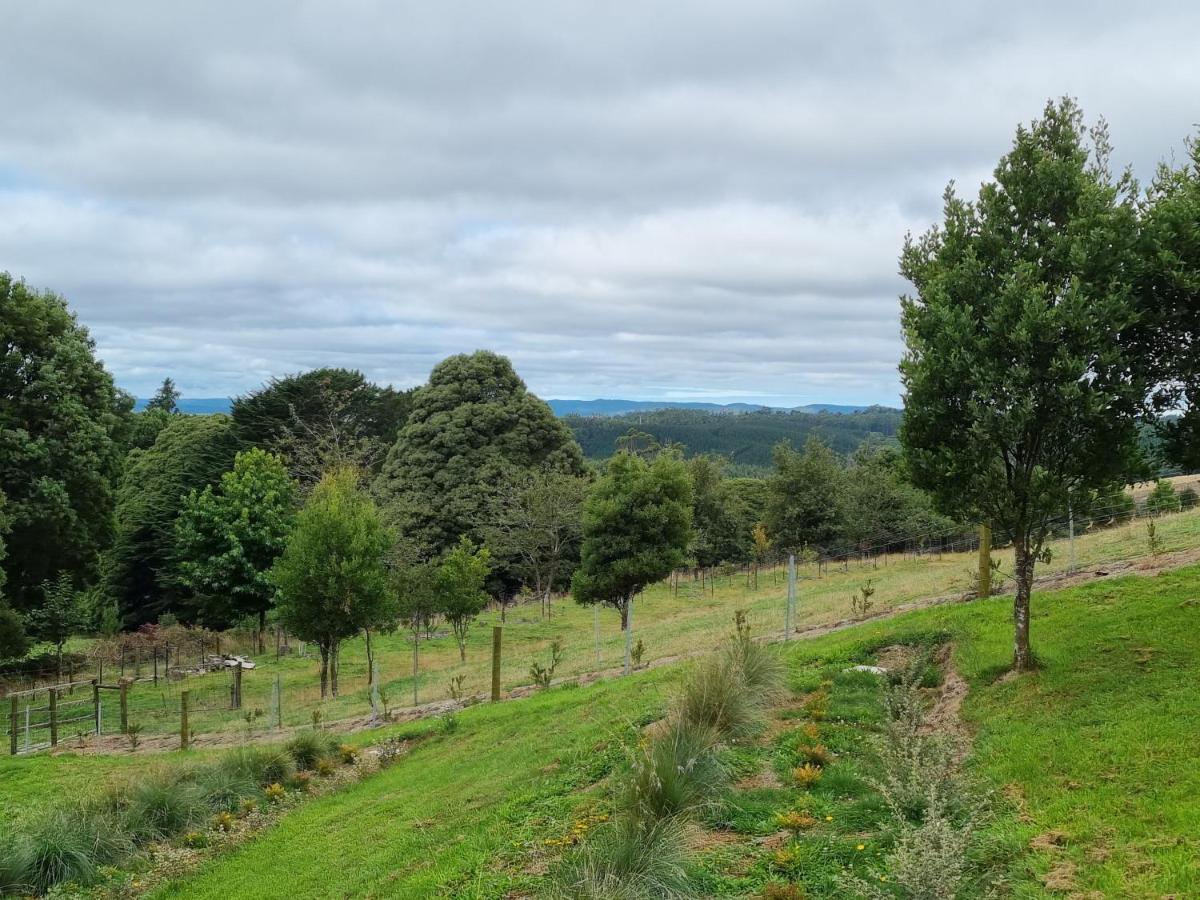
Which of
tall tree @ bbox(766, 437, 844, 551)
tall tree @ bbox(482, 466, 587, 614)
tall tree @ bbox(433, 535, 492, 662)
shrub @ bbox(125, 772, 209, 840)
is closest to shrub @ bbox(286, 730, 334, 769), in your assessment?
shrub @ bbox(125, 772, 209, 840)

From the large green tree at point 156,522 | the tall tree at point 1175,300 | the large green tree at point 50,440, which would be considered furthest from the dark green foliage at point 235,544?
the tall tree at point 1175,300

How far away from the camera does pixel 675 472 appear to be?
26109 millimetres

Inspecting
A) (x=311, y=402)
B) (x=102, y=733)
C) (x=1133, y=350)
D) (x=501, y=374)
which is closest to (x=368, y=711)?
(x=102, y=733)

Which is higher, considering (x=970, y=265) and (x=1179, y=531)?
(x=970, y=265)

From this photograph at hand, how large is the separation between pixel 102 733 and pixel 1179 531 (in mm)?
25381

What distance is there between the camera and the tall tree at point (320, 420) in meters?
43.5

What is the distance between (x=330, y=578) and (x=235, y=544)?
8.10m

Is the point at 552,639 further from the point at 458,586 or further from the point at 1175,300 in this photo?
the point at 1175,300

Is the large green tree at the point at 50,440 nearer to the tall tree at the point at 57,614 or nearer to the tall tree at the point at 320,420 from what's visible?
the tall tree at the point at 57,614

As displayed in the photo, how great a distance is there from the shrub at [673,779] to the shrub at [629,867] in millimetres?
319

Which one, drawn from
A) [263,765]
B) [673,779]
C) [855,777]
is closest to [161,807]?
[263,765]

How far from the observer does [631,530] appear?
82.7ft

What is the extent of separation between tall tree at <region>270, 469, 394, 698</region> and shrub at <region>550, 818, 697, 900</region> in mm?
15198

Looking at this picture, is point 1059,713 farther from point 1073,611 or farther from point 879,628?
point 879,628
